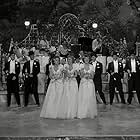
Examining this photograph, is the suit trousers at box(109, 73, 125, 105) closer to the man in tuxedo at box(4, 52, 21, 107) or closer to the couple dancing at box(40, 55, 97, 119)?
the couple dancing at box(40, 55, 97, 119)

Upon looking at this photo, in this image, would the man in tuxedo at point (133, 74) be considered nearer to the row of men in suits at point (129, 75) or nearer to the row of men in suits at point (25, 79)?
the row of men in suits at point (129, 75)

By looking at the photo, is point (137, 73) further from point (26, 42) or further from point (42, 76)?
point (26, 42)

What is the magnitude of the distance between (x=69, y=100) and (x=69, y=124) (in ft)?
2.62

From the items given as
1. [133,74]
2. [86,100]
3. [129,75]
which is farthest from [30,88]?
[133,74]

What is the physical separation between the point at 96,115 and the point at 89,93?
0.59 meters

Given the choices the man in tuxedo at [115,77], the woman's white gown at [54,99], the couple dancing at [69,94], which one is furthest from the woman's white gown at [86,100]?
the man in tuxedo at [115,77]

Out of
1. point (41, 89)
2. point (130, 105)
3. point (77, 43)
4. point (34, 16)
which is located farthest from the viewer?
point (34, 16)

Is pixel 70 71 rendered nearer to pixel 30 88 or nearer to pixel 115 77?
pixel 30 88

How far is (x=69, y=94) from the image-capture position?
7.96 m

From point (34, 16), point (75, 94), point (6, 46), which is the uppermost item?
point (34, 16)

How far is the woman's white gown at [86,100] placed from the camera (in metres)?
7.85

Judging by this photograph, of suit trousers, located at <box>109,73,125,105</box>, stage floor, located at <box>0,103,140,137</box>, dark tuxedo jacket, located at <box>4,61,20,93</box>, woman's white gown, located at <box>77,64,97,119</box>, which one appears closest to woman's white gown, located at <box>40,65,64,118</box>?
stage floor, located at <box>0,103,140,137</box>

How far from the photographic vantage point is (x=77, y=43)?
42.1 feet

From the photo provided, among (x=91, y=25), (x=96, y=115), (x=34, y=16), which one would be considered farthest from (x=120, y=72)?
(x=34, y=16)
